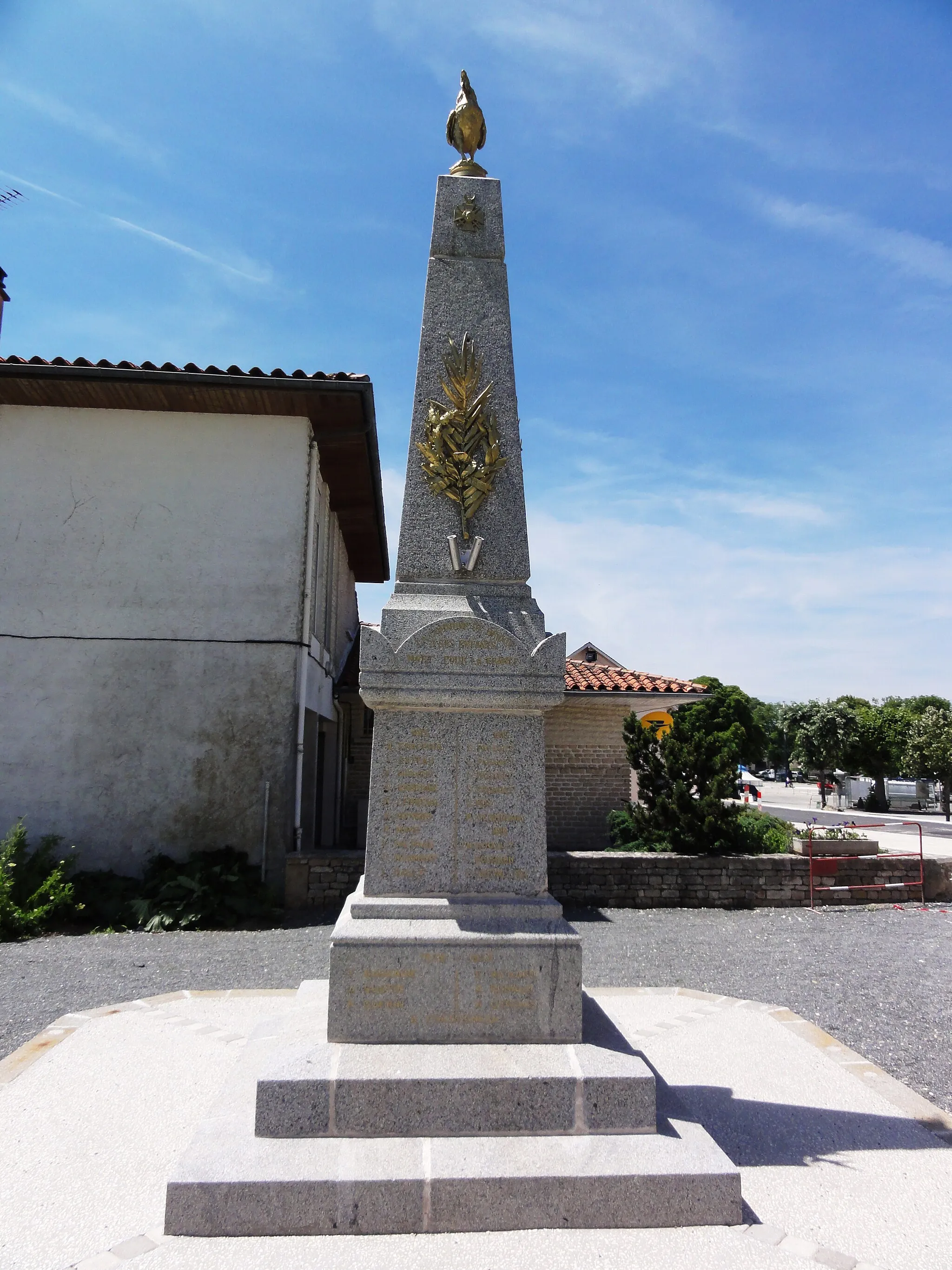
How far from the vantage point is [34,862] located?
8977 millimetres

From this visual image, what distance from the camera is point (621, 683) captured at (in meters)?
14.0

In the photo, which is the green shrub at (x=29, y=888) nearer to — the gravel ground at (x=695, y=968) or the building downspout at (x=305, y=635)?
the gravel ground at (x=695, y=968)

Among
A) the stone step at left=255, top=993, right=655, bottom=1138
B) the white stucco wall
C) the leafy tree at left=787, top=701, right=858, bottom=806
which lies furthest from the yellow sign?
the leafy tree at left=787, top=701, right=858, bottom=806

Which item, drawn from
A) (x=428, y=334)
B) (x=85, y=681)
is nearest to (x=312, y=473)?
(x=85, y=681)

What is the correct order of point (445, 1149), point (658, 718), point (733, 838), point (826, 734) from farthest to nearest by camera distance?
point (826, 734), point (658, 718), point (733, 838), point (445, 1149)

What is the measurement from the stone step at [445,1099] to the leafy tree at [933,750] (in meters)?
37.7

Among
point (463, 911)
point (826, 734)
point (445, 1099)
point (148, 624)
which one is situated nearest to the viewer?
point (445, 1099)

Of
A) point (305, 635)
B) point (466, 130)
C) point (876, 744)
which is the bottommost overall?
point (876, 744)

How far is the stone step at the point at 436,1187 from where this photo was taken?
112 inches

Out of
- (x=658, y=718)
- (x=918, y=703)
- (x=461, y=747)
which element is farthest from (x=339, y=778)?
(x=918, y=703)

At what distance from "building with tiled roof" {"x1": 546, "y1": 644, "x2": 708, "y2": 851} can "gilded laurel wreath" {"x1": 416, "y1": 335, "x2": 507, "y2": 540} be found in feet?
31.3

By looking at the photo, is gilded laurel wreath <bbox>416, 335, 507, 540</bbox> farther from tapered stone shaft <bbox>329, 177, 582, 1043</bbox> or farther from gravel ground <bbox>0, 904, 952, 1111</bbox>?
gravel ground <bbox>0, 904, 952, 1111</bbox>

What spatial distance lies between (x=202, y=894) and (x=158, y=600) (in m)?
3.76

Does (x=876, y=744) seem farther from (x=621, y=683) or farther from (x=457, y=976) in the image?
(x=457, y=976)
